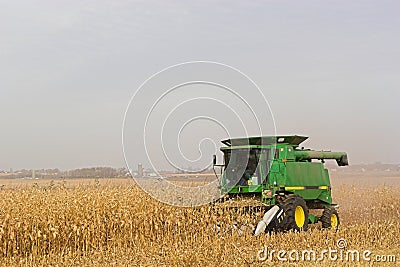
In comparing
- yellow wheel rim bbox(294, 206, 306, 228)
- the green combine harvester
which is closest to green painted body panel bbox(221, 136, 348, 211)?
the green combine harvester

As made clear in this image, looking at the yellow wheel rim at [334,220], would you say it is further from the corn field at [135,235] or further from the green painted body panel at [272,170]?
the corn field at [135,235]

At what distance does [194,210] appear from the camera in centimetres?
1262

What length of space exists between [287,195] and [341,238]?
2.12 m

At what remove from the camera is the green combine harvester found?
12.3 meters

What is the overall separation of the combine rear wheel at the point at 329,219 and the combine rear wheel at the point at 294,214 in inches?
53.1

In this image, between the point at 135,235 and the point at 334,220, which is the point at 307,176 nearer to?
the point at 334,220

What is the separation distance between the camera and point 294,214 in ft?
40.4

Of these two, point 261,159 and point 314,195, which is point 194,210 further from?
point 314,195

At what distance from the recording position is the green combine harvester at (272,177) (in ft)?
40.2

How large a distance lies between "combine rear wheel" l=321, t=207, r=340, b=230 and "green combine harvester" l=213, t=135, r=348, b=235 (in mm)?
56
